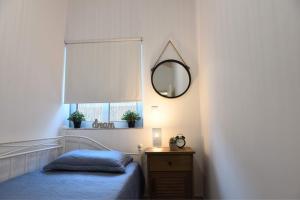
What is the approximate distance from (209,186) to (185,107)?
96 cm

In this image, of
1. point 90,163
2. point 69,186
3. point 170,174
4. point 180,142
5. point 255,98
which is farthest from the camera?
point 180,142

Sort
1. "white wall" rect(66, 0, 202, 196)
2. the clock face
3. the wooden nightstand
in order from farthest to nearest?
"white wall" rect(66, 0, 202, 196) → the clock face → the wooden nightstand

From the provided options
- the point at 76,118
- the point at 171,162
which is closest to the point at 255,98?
the point at 171,162

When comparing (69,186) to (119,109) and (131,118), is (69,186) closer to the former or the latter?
(131,118)

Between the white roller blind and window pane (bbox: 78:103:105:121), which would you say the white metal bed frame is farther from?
the white roller blind

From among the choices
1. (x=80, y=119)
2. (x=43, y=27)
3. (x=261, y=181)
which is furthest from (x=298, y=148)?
(x=43, y=27)

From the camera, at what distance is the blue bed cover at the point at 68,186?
142 cm

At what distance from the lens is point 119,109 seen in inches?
114

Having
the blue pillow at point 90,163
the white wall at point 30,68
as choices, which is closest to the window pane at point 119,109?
the white wall at point 30,68

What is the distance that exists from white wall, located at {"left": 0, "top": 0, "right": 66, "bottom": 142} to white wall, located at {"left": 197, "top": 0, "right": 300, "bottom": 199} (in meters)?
1.88

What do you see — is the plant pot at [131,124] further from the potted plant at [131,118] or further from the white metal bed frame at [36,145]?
the white metal bed frame at [36,145]

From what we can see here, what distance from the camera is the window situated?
288 cm

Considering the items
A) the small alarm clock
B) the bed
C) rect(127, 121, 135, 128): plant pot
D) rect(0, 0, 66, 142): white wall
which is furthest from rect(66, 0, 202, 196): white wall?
the bed

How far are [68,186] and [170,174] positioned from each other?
41.5 inches
